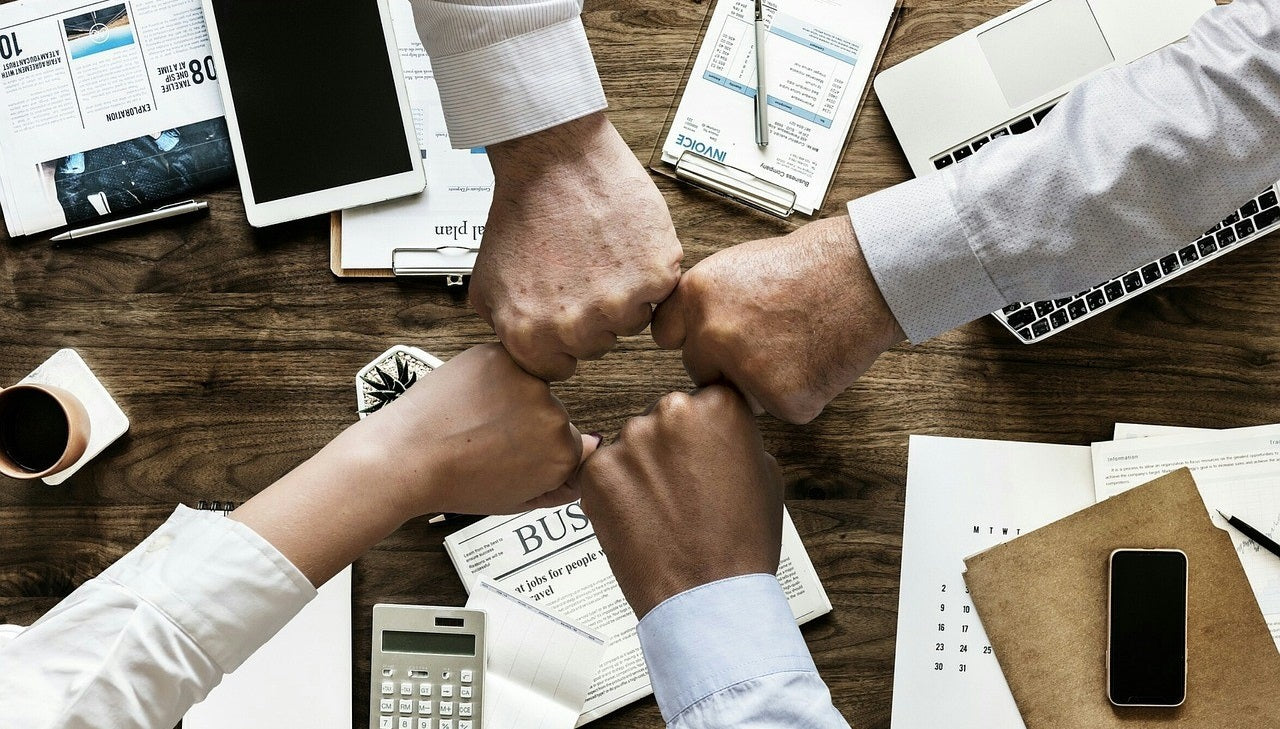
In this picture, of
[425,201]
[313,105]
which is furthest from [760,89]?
[313,105]

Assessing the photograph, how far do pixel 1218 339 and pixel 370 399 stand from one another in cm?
95

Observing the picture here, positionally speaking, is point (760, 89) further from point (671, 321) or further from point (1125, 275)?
point (1125, 275)

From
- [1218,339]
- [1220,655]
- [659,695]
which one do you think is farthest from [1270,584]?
[659,695]

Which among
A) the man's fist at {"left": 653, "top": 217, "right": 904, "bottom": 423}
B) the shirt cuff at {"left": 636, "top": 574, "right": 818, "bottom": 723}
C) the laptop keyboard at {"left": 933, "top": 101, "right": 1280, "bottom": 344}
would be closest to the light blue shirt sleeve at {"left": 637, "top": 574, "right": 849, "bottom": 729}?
the shirt cuff at {"left": 636, "top": 574, "right": 818, "bottom": 723}

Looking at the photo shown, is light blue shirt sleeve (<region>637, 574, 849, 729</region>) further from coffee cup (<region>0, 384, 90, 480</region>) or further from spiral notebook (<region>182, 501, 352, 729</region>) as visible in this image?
coffee cup (<region>0, 384, 90, 480</region>)

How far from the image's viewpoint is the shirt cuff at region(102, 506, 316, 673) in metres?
0.85

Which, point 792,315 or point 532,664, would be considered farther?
point 532,664

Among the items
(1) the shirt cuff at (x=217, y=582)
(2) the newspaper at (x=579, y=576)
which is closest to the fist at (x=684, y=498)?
(2) the newspaper at (x=579, y=576)

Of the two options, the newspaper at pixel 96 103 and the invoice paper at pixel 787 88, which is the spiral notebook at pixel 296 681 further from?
the invoice paper at pixel 787 88

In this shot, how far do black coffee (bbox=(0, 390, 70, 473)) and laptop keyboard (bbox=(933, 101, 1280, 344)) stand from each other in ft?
3.39

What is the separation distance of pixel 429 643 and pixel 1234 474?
904 millimetres

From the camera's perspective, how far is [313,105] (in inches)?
43.8

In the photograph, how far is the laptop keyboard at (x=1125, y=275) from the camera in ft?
3.45

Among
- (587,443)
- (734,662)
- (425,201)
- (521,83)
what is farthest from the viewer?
(425,201)
